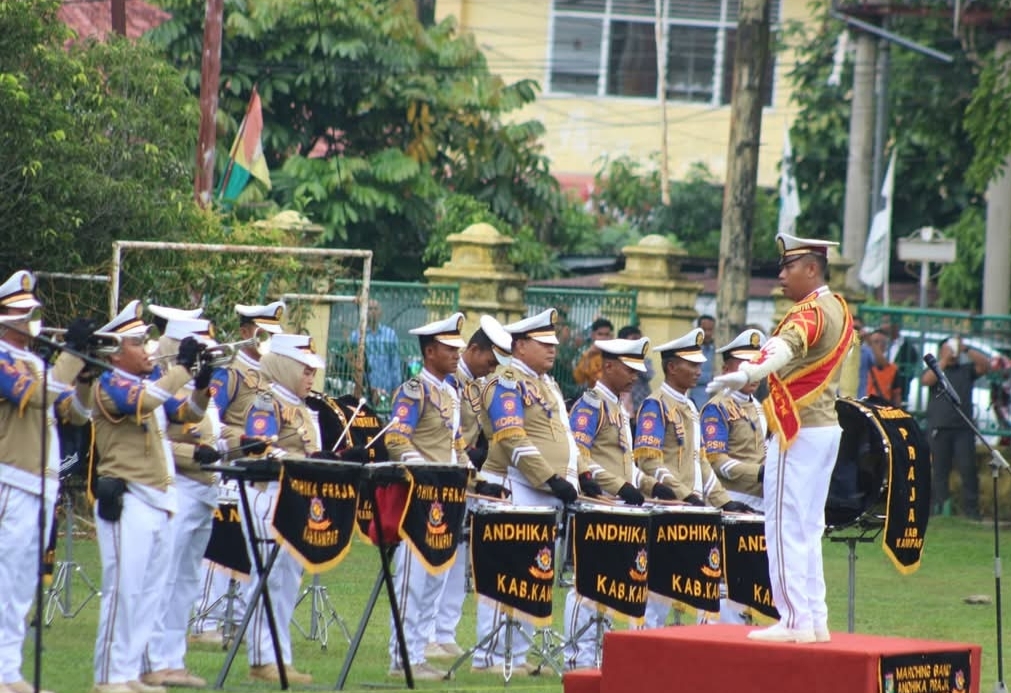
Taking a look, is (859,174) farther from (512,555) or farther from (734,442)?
(512,555)

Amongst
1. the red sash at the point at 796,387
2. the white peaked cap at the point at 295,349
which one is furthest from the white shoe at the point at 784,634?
the white peaked cap at the point at 295,349

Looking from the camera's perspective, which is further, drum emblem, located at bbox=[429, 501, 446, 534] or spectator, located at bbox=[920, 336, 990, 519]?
spectator, located at bbox=[920, 336, 990, 519]

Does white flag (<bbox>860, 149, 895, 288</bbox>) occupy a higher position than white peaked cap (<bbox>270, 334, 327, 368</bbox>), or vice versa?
white flag (<bbox>860, 149, 895, 288</bbox>)

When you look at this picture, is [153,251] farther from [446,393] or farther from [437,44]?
[437,44]

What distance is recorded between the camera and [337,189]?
1045 inches

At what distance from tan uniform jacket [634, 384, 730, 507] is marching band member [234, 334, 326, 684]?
2269mm

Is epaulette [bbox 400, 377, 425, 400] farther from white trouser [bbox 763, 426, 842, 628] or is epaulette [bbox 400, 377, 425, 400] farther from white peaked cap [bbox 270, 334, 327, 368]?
white trouser [bbox 763, 426, 842, 628]

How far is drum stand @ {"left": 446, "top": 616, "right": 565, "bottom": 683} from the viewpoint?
40.1 ft

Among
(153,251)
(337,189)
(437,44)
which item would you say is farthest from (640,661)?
(437,44)

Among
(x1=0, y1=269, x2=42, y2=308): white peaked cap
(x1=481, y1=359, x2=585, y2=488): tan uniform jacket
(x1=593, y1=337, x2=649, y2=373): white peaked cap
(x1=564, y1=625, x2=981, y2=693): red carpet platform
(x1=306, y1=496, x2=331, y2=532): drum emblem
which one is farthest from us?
(x1=593, y1=337, x2=649, y2=373): white peaked cap

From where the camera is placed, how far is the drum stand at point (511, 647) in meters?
12.2

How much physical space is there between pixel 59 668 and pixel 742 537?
4.24 m

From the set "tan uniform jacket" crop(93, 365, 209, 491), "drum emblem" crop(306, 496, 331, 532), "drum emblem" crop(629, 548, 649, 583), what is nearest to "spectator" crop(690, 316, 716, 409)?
"drum emblem" crop(629, 548, 649, 583)

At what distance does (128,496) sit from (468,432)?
3794mm
